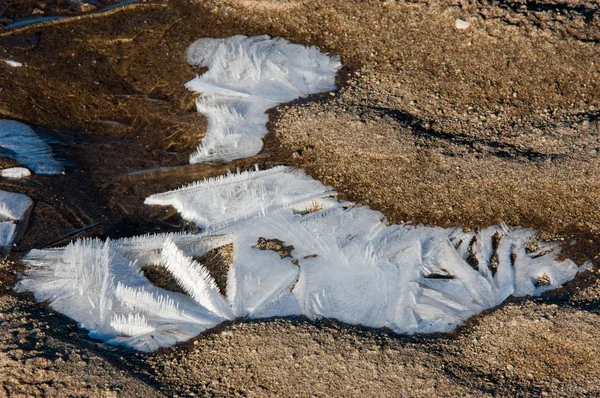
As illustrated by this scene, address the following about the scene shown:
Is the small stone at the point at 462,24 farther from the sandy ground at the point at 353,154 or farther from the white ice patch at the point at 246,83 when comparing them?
the white ice patch at the point at 246,83

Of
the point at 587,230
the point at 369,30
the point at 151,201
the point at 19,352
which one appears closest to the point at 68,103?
the point at 151,201

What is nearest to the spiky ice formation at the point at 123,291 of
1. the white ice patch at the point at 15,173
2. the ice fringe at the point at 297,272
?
the ice fringe at the point at 297,272

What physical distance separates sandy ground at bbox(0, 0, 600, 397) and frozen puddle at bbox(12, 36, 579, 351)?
115 millimetres

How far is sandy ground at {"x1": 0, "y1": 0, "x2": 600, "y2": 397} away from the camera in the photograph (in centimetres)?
329

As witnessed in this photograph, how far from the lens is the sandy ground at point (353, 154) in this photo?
3.29 m

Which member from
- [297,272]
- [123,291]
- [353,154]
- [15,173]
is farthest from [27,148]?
[353,154]

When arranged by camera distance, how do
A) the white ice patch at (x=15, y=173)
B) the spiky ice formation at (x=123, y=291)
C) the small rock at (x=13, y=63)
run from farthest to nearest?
the small rock at (x=13, y=63) → the white ice patch at (x=15, y=173) → the spiky ice formation at (x=123, y=291)

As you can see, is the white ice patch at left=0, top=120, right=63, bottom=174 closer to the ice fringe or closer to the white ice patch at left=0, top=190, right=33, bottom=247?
the white ice patch at left=0, top=190, right=33, bottom=247

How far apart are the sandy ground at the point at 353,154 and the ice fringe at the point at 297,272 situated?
0.12 metres

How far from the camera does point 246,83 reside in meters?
4.68

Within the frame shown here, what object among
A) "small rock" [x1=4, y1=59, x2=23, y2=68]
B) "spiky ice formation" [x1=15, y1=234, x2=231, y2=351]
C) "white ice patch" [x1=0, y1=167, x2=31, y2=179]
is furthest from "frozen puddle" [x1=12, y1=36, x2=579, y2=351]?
"small rock" [x1=4, y1=59, x2=23, y2=68]

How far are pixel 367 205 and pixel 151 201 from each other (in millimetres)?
1522

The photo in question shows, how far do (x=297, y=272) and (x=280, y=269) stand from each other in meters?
0.11

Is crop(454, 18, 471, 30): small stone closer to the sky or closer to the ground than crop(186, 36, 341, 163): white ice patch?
closer to the sky
